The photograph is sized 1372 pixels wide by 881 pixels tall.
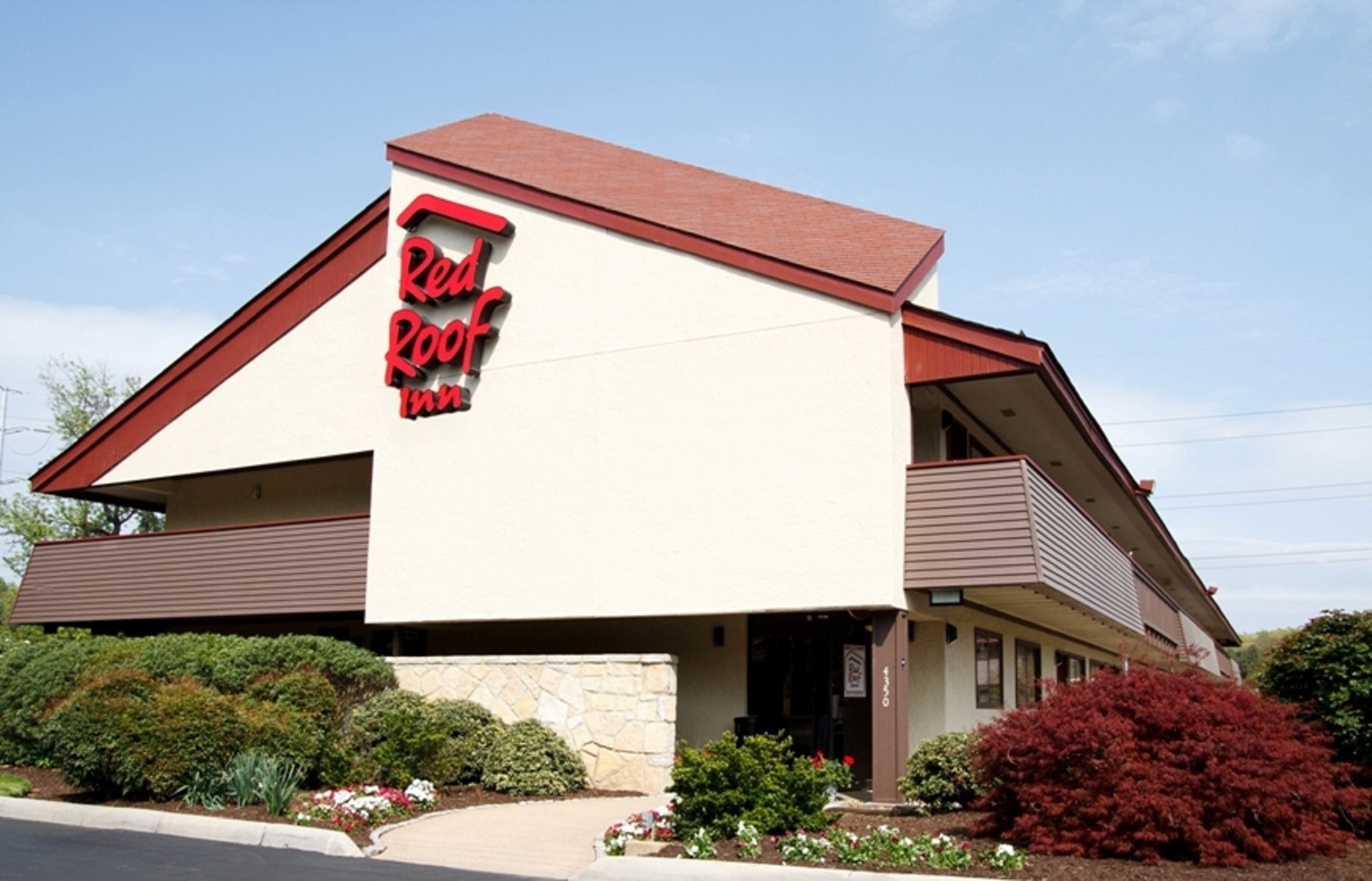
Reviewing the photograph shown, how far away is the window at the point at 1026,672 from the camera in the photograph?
25812 millimetres

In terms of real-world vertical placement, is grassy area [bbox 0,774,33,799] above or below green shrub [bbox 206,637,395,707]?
below

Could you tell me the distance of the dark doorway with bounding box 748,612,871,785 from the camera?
2131 cm

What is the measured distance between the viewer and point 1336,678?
14.1m

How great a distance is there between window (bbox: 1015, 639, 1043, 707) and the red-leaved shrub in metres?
12.0

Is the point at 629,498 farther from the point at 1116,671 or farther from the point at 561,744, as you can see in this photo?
the point at 1116,671

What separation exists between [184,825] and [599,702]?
6319mm

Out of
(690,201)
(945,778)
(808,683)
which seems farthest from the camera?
(690,201)

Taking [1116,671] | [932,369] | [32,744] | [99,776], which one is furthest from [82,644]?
[1116,671]

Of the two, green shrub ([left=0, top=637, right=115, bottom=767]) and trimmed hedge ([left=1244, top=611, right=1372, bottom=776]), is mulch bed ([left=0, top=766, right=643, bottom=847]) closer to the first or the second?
green shrub ([left=0, top=637, right=115, bottom=767])

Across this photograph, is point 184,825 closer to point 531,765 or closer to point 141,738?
point 141,738

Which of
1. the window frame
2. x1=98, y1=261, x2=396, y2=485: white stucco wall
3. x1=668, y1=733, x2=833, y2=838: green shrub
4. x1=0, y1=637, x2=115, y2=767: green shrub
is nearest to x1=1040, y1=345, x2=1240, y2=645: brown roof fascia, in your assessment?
the window frame

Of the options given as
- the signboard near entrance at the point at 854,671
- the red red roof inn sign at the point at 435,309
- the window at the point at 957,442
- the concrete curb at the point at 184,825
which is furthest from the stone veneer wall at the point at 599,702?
the window at the point at 957,442

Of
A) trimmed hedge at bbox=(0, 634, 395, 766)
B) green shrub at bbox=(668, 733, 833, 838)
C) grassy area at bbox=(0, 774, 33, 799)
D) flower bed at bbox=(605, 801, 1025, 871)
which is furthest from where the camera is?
trimmed hedge at bbox=(0, 634, 395, 766)

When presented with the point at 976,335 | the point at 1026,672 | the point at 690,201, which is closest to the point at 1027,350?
the point at 976,335
